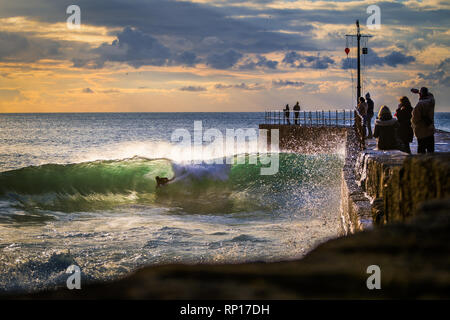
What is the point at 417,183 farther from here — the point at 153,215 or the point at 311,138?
the point at 311,138

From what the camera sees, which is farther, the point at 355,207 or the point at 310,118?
the point at 310,118

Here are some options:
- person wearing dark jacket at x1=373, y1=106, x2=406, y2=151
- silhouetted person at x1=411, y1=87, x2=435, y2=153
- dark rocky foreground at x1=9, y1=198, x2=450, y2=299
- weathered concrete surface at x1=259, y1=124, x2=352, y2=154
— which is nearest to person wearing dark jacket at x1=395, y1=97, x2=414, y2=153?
silhouetted person at x1=411, y1=87, x2=435, y2=153

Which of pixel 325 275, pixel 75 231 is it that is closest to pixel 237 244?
pixel 75 231

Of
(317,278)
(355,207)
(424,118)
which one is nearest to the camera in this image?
(317,278)

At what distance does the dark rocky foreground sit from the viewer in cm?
141

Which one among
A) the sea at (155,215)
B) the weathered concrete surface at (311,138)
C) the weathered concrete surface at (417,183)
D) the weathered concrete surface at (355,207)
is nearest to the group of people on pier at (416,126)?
the weathered concrete surface at (355,207)

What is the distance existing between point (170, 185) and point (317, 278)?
24.0 m

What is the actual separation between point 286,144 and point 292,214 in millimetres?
20260

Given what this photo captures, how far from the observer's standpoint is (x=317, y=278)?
4.75 feet

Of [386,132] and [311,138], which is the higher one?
[386,132]

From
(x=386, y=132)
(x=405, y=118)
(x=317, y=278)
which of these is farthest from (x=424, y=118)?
(x=317, y=278)

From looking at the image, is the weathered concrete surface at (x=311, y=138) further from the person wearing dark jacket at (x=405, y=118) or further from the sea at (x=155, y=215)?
the person wearing dark jacket at (x=405, y=118)

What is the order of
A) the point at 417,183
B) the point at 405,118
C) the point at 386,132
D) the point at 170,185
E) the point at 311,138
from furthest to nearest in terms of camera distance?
the point at 311,138 < the point at 170,185 < the point at 405,118 < the point at 386,132 < the point at 417,183

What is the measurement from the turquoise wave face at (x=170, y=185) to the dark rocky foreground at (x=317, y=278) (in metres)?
16.9
